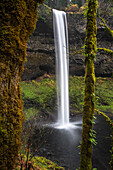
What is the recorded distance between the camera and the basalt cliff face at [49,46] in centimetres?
1830

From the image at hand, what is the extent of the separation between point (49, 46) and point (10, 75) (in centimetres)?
1935

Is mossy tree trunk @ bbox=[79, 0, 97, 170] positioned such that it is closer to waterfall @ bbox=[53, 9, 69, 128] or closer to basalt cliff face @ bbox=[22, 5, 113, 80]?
waterfall @ bbox=[53, 9, 69, 128]

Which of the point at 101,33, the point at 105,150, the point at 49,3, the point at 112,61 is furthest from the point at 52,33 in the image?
the point at 105,150

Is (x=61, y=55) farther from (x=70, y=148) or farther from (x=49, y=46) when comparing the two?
(x=70, y=148)

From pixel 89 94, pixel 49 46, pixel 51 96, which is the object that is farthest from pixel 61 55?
pixel 89 94

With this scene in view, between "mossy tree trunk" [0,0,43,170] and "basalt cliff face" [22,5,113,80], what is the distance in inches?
675

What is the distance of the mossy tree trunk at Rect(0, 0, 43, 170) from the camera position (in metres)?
1.43

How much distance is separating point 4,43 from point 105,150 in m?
8.12

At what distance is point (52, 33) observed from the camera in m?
19.0

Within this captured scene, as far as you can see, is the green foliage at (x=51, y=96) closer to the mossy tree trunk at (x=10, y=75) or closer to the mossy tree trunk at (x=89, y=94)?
the mossy tree trunk at (x=89, y=94)

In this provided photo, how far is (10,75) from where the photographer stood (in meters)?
1.52

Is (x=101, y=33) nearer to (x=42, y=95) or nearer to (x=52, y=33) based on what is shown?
(x=52, y=33)

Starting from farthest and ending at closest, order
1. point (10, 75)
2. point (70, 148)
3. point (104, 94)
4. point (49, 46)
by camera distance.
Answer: point (49, 46) → point (104, 94) → point (70, 148) → point (10, 75)

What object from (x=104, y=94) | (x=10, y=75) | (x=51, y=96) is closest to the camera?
(x=10, y=75)
